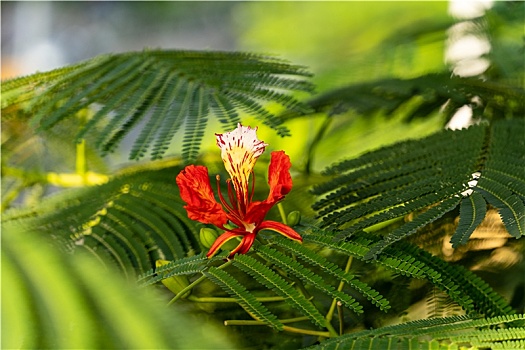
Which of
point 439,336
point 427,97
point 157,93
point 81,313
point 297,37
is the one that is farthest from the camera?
point 297,37

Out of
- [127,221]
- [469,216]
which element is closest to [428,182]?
[469,216]

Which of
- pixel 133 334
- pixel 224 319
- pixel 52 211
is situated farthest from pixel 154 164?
pixel 133 334

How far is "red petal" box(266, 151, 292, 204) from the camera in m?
0.38

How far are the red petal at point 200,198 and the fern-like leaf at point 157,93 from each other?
0.37 feet

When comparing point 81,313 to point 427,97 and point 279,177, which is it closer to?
point 279,177

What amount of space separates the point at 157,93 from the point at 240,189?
21 cm

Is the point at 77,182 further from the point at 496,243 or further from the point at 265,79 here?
the point at 496,243

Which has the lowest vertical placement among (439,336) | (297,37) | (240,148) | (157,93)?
(439,336)

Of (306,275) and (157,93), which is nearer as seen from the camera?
(306,275)

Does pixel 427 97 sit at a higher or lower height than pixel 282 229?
higher

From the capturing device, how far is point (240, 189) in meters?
0.39

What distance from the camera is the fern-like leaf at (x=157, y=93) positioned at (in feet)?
1.70

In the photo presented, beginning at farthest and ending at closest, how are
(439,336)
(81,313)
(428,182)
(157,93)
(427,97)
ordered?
(427,97) < (157,93) < (428,182) < (439,336) < (81,313)

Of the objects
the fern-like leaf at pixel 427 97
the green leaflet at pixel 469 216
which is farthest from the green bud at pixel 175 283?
the fern-like leaf at pixel 427 97
